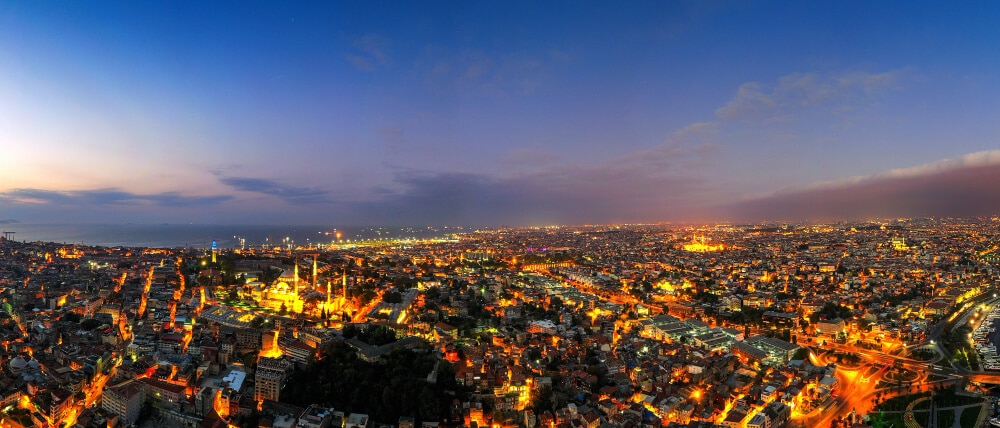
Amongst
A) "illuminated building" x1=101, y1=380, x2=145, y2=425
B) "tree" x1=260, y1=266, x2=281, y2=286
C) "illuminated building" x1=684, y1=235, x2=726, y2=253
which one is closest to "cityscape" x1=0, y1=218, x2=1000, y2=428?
"illuminated building" x1=101, y1=380, x2=145, y2=425

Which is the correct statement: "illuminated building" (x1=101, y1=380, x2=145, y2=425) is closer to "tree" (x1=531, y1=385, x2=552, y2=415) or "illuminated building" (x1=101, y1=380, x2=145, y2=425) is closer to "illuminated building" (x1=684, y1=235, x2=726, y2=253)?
"tree" (x1=531, y1=385, x2=552, y2=415)

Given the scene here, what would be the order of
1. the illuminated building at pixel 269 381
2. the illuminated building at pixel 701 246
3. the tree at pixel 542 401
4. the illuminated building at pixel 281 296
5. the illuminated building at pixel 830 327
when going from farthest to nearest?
the illuminated building at pixel 701 246
the illuminated building at pixel 281 296
the illuminated building at pixel 830 327
the illuminated building at pixel 269 381
the tree at pixel 542 401

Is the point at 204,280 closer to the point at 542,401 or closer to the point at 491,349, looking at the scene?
the point at 491,349

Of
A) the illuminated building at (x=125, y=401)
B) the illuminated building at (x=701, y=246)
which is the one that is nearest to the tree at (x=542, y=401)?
the illuminated building at (x=125, y=401)

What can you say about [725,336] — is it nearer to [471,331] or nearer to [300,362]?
[471,331]

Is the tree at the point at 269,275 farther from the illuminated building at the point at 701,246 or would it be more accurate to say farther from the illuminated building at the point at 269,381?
the illuminated building at the point at 701,246

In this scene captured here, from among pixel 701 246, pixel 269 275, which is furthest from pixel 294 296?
pixel 701 246

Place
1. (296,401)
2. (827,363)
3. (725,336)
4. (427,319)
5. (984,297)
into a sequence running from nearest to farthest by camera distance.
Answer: (296,401) < (827,363) < (725,336) < (427,319) < (984,297)

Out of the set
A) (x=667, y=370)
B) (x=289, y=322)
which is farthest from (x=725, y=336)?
(x=289, y=322)

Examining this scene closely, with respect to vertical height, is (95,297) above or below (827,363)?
above
